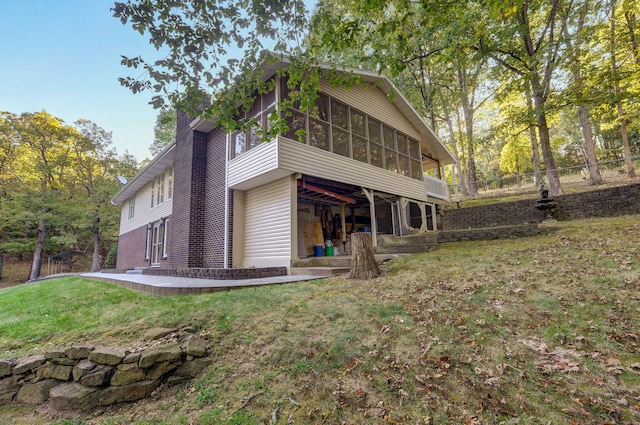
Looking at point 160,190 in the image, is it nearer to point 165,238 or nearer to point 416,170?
point 165,238

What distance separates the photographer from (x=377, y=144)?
10.8 meters

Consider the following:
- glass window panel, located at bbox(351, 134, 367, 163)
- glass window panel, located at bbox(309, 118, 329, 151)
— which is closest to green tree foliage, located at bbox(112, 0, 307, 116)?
glass window panel, located at bbox(309, 118, 329, 151)

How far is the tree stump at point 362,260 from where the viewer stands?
5.68 meters

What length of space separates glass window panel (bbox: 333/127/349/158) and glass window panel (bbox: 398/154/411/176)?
347cm

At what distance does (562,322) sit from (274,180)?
6.99 m

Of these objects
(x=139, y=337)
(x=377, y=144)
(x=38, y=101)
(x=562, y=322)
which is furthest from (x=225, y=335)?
(x=38, y=101)

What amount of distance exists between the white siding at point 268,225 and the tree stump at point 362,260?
7.68 feet

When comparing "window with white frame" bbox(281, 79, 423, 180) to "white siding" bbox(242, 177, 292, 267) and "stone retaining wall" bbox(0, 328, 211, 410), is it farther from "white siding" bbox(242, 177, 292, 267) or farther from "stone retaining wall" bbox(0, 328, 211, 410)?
"stone retaining wall" bbox(0, 328, 211, 410)

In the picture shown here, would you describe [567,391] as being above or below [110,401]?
above

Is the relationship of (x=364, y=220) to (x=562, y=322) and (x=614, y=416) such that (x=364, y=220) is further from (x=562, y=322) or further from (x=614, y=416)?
(x=614, y=416)

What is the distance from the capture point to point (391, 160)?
11.5 meters

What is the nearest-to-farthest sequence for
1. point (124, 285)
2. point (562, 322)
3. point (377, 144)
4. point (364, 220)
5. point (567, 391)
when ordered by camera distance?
point (567, 391) < point (562, 322) < point (124, 285) < point (377, 144) < point (364, 220)

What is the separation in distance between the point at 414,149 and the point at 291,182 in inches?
309

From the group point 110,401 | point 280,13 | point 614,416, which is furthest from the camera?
point 280,13
